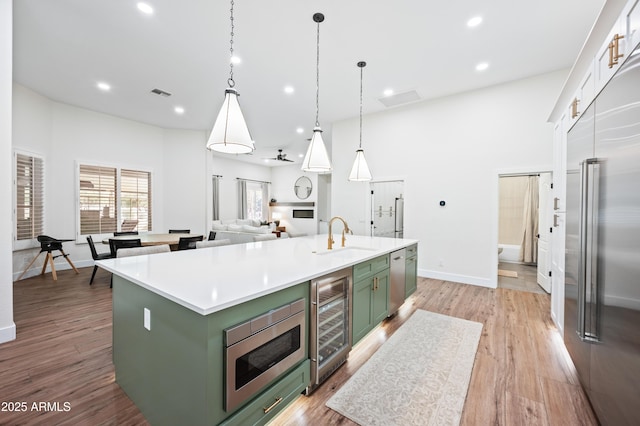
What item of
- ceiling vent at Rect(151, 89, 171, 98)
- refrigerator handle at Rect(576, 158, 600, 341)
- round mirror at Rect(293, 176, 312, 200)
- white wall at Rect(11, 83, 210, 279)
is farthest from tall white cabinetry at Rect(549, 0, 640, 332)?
round mirror at Rect(293, 176, 312, 200)

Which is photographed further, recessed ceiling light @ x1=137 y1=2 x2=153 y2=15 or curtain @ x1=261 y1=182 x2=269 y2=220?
curtain @ x1=261 y1=182 x2=269 y2=220

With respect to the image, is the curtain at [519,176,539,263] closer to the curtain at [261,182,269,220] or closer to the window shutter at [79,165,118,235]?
the curtain at [261,182,269,220]

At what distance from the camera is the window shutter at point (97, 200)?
5500mm

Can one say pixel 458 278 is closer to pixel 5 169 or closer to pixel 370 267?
pixel 370 267

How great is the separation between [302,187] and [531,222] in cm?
743

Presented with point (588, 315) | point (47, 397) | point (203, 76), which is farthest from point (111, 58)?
point (588, 315)

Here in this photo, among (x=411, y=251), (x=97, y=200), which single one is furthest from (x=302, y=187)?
(x=411, y=251)

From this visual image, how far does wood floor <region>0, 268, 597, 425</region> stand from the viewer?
1.66 metres

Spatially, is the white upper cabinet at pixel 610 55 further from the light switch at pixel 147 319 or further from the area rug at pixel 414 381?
the light switch at pixel 147 319

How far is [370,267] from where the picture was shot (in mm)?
2418

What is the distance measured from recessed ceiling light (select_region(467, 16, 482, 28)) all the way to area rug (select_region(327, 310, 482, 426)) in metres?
3.35

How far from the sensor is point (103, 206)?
18.9ft

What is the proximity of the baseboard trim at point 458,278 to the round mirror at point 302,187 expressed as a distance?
21.0 feet

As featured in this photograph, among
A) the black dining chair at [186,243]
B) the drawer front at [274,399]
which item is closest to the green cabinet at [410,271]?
the drawer front at [274,399]
